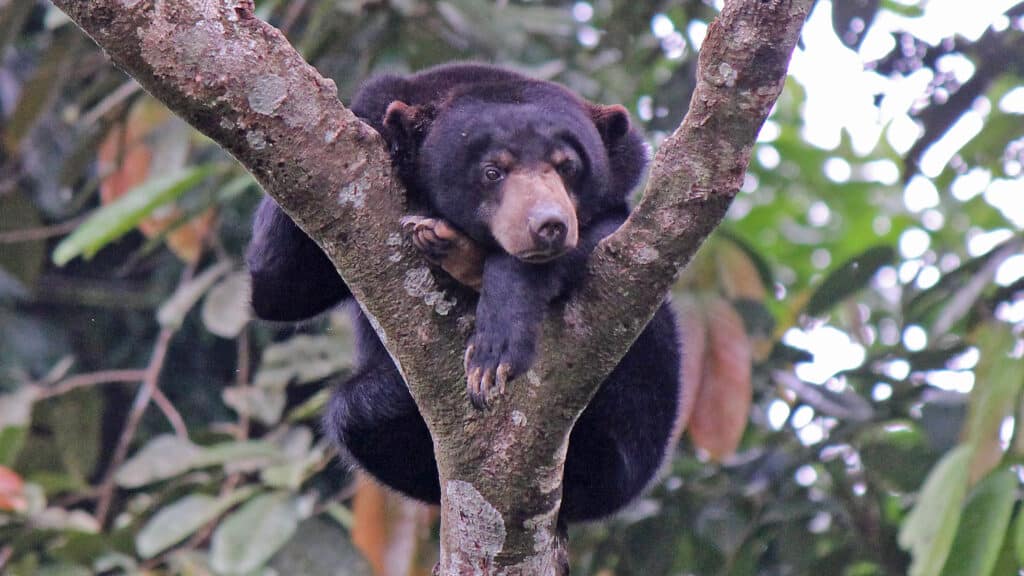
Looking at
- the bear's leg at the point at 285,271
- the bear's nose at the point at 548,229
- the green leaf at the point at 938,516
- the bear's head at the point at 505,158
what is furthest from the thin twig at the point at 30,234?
the green leaf at the point at 938,516

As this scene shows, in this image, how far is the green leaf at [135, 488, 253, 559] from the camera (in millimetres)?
4031

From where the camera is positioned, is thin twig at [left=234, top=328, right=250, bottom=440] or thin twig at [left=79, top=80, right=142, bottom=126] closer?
thin twig at [left=234, top=328, right=250, bottom=440]

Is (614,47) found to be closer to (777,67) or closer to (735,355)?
(735,355)

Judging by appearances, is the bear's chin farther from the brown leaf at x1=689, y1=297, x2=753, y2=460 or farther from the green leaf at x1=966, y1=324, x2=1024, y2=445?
the brown leaf at x1=689, y1=297, x2=753, y2=460

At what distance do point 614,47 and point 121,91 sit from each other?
7.75 ft

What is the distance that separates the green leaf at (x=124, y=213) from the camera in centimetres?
423

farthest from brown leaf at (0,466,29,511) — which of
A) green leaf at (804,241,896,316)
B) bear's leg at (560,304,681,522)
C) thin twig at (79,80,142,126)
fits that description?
green leaf at (804,241,896,316)

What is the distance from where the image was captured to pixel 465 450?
231cm

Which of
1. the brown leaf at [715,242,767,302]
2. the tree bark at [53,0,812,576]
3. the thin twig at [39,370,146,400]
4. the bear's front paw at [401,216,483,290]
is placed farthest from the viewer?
the thin twig at [39,370,146,400]

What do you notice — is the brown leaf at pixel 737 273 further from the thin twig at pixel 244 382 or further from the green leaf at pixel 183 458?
the thin twig at pixel 244 382

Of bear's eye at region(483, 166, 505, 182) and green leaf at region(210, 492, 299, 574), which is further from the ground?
bear's eye at region(483, 166, 505, 182)

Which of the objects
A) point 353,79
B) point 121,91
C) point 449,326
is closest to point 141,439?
point 121,91

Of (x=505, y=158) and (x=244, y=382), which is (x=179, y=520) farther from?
(x=505, y=158)

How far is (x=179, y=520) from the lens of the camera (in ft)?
13.5
